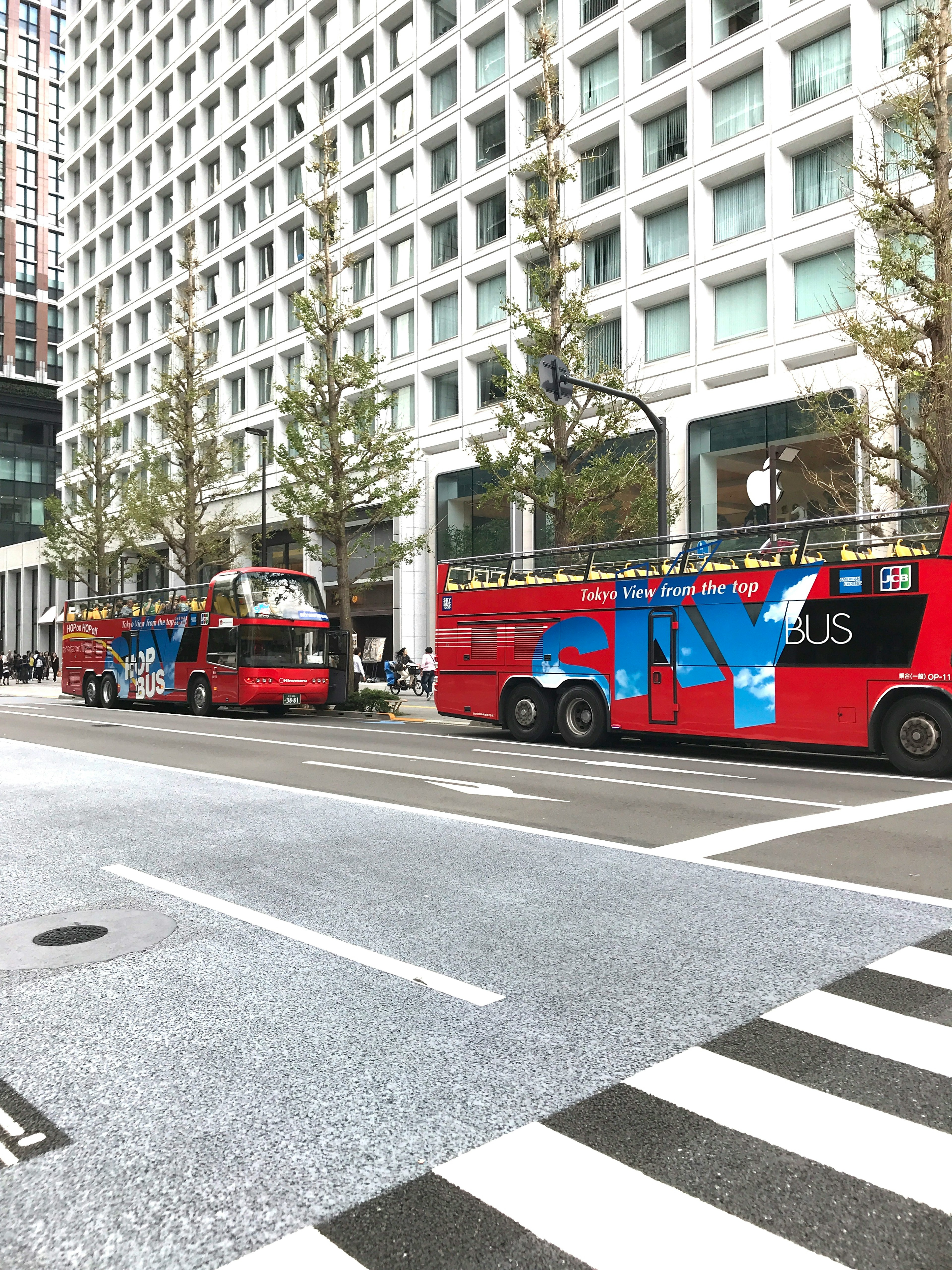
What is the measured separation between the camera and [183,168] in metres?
50.7

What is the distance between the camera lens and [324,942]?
5098 mm

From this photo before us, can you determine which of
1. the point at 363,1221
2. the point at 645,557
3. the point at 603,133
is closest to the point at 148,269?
the point at 603,133

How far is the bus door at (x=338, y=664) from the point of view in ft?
86.0

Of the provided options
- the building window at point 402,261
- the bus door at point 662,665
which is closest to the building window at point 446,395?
the building window at point 402,261

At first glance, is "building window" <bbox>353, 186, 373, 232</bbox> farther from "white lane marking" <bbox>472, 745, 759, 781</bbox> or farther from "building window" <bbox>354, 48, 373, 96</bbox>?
"white lane marking" <bbox>472, 745, 759, 781</bbox>

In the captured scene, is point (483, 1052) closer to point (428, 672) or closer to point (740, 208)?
point (428, 672)

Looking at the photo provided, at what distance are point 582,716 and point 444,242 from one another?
25232 mm

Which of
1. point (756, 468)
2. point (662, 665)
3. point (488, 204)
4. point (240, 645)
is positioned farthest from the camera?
point (488, 204)

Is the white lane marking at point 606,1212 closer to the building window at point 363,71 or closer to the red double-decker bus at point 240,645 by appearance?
the red double-decker bus at point 240,645

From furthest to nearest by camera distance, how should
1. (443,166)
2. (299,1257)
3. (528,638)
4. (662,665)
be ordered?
(443,166) → (528,638) → (662,665) → (299,1257)

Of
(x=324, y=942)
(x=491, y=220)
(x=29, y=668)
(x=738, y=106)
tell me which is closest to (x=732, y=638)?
(x=324, y=942)

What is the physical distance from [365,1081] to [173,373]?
158ft

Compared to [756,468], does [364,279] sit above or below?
above

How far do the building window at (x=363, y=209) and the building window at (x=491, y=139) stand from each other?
604 cm
